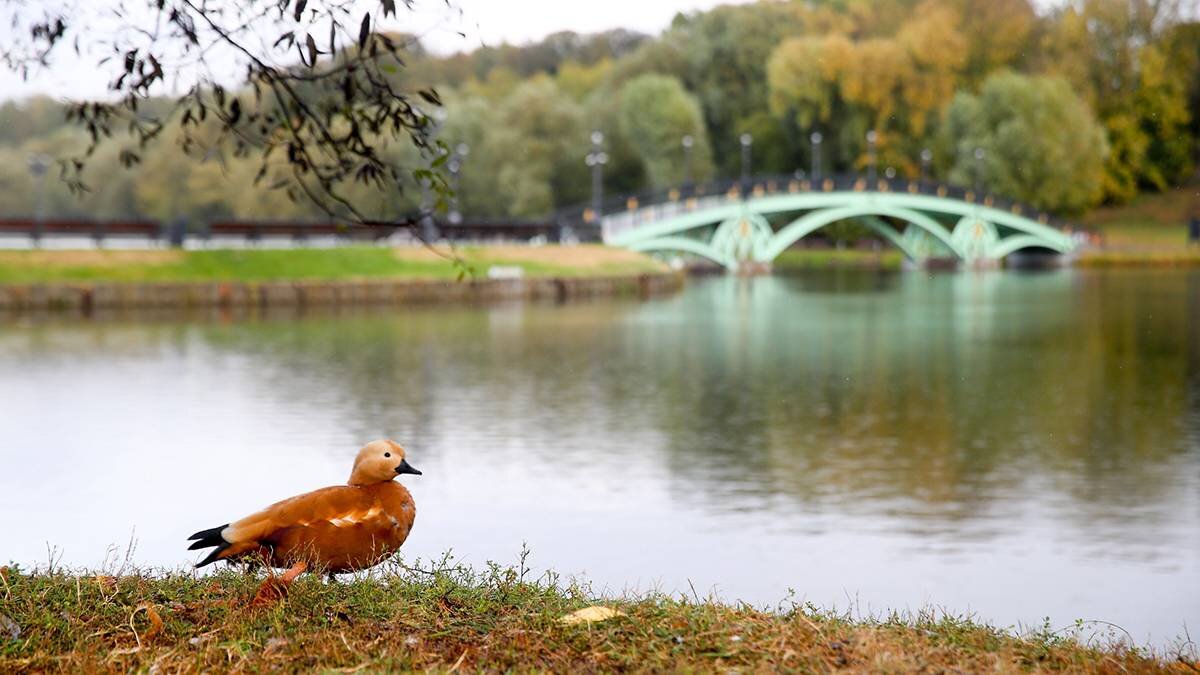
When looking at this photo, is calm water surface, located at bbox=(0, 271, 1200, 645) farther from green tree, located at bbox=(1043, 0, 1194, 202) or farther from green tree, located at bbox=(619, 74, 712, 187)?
green tree, located at bbox=(1043, 0, 1194, 202)

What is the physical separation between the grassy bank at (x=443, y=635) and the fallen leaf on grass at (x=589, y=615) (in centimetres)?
2

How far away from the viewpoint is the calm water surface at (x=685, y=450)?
433 inches

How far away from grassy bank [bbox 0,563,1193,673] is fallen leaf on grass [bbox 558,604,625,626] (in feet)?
0.08

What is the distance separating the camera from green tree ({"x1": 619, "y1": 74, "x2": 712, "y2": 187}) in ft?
283

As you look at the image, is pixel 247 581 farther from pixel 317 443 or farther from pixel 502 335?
pixel 502 335

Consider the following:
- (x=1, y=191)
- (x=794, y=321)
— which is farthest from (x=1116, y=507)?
(x=1, y=191)

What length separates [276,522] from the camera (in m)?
6.50

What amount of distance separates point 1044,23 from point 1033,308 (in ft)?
231

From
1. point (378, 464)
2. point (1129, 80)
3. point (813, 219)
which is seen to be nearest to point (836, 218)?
point (813, 219)

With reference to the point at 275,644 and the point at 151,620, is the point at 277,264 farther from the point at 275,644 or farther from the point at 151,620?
the point at 275,644

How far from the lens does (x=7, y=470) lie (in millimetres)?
15211

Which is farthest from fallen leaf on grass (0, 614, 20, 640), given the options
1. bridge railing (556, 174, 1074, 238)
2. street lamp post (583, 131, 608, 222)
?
street lamp post (583, 131, 608, 222)

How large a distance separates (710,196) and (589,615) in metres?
64.6

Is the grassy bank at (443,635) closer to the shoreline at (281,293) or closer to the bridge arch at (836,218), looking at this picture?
the shoreline at (281,293)
